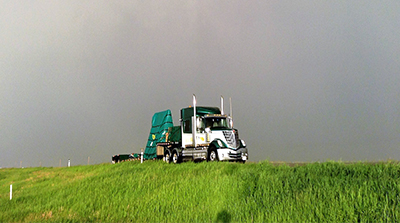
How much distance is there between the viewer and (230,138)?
77.0ft

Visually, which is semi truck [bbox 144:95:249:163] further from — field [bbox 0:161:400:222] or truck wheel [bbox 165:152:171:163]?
field [bbox 0:161:400:222]

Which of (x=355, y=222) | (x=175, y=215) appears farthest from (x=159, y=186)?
(x=355, y=222)

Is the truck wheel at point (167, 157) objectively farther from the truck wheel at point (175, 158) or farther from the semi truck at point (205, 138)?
the truck wheel at point (175, 158)

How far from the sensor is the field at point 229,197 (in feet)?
34.9

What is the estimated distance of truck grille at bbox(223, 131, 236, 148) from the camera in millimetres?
23391

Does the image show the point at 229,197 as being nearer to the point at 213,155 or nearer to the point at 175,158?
the point at 213,155

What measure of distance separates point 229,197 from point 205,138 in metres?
11.1

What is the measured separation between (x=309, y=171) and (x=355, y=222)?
5.10 m

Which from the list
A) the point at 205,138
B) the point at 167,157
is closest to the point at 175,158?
the point at 167,157

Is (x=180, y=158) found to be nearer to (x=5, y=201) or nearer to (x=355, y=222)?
(x=5, y=201)

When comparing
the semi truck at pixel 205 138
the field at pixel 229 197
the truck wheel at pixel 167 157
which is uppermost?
the semi truck at pixel 205 138

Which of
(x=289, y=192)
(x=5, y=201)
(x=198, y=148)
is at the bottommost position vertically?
(x=5, y=201)

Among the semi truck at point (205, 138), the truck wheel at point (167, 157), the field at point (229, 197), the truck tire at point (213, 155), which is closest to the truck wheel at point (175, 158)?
the semi truck at point (205, 138)

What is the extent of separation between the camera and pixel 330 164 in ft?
54.2
